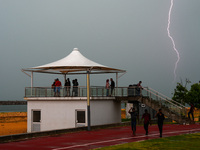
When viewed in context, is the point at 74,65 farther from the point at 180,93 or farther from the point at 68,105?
the point at 180,93

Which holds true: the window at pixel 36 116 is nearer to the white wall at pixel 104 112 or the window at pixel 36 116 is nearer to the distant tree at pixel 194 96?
the white wall at pixel 104 112

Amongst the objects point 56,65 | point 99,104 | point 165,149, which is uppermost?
point 56,65

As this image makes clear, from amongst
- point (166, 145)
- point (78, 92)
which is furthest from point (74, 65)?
point (166, 145)

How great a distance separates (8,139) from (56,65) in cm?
1290

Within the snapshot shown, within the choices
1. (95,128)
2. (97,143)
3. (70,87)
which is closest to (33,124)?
(70,87)

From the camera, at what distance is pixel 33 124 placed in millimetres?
32906

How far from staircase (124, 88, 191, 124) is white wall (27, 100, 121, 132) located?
8.35 ft

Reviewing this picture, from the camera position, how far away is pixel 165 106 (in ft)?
103

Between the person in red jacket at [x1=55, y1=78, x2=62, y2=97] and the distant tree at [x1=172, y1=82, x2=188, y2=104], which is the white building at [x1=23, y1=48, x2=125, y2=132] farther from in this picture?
the distant tree at [x1=172, y1=82, x2=188, y2=104]

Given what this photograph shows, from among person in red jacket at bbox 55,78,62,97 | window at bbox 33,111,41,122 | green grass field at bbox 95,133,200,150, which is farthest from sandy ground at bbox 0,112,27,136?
green grass field at bbox 95,133,200,150

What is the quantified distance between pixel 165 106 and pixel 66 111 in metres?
8.91

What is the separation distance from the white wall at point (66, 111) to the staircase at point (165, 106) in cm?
254

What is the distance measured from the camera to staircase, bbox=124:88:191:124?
30370 mm

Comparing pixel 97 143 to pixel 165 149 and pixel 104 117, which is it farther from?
pixel 104 117
